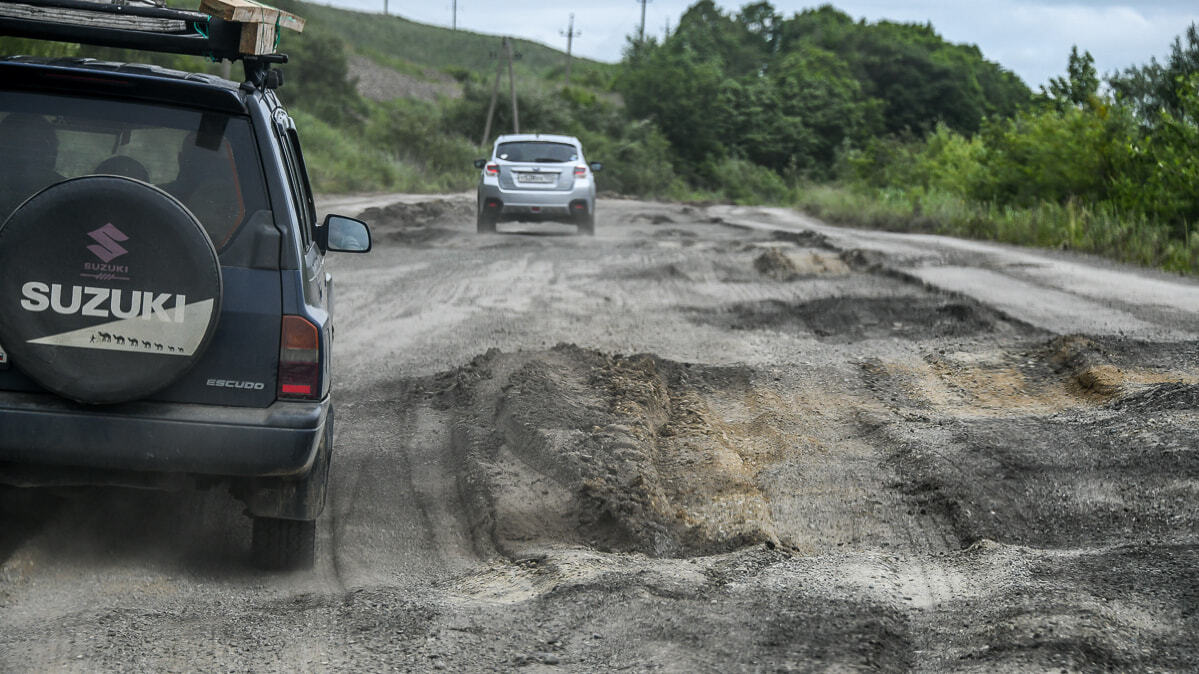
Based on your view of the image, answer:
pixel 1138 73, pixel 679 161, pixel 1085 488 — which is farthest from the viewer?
pixel 679 161

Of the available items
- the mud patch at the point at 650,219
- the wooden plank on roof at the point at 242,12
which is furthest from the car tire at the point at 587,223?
the wooden plank on roof at the point at 242,12

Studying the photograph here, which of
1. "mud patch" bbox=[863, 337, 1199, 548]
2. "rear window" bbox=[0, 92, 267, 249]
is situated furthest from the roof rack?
"mud patch" bbox=[863, 337, 1199, 548]

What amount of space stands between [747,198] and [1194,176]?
3611 centimetres

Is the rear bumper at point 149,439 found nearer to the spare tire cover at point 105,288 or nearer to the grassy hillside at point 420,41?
the spare tire cover at point 105,288

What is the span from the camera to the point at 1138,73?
23375mm

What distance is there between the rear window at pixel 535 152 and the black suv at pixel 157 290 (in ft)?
47.2

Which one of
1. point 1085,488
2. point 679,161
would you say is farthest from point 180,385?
point 679,161

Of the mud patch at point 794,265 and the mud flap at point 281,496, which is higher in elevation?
the mud patch at point 794,265

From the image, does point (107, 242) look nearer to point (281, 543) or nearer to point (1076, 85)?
point (281, 543)

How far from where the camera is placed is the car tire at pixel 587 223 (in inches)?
733

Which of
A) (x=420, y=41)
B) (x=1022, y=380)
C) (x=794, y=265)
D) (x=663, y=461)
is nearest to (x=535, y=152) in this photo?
(x=794, y=265)

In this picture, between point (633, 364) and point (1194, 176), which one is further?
point (1194, 176)

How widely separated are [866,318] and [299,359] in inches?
294

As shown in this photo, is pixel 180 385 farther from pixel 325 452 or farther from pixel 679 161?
pixel 679 161
